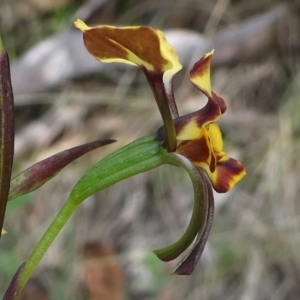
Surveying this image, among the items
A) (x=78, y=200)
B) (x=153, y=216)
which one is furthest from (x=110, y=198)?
A: (x=78, y=200)

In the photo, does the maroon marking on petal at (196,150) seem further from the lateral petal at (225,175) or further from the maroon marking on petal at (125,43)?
the maroon marking on petal at (125,43)

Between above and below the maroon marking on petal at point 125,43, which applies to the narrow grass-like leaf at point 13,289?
below

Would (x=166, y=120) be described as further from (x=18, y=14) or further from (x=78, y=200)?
(x=18, y=14)

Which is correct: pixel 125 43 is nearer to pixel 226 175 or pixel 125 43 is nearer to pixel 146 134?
pixel 226 175

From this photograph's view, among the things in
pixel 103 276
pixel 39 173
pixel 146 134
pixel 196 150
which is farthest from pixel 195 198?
pixel 146 134

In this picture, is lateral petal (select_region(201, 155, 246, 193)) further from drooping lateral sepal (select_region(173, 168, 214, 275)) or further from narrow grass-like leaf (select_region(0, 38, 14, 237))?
narrow grass-like leaf (select_region(0, 38, 14, 237))

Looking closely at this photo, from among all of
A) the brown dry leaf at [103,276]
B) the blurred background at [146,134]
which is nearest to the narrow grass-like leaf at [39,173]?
the blurred background at [146,134]
